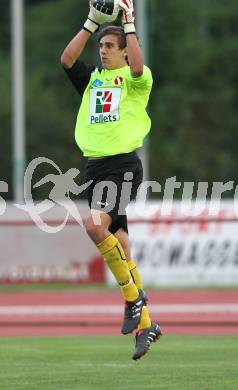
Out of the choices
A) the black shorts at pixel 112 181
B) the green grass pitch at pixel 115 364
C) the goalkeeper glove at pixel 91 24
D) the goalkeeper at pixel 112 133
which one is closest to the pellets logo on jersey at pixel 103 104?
the goalkeeper at pixel 112 133

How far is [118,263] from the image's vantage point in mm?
9625

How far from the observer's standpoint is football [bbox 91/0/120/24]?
30.6ft

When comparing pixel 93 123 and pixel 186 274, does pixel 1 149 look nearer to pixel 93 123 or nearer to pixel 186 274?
pixel 186 274

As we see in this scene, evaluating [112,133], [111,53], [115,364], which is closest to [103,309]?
[115,364]

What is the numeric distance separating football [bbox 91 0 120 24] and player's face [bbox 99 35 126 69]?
155 mm

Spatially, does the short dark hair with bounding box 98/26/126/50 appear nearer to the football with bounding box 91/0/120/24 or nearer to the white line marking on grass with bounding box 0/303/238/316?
the football with bounding box 91/0/120/24

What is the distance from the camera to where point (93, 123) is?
955 centimetres

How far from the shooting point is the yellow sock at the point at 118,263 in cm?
955

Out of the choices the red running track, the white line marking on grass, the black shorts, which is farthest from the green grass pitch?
the white line marking on grass

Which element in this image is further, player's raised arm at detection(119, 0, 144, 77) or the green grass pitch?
player's raised arm at detection(119, 0, 144, 77)

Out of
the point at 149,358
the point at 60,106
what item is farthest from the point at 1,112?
the point at 149,358

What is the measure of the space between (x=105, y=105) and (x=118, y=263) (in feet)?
3.84

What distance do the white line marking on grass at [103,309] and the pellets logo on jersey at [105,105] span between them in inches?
302

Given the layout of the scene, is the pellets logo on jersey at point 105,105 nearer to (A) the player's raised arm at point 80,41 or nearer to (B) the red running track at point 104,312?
(A) the player's raised arm at point 80,41
